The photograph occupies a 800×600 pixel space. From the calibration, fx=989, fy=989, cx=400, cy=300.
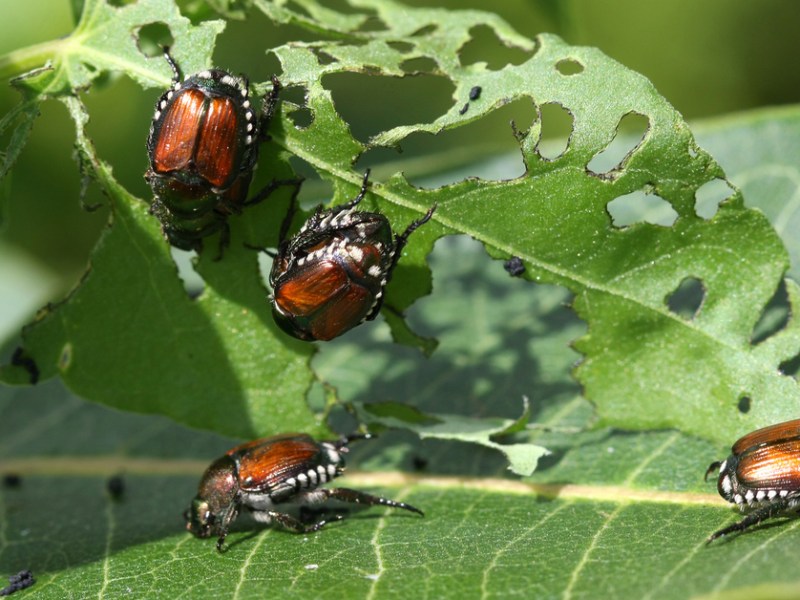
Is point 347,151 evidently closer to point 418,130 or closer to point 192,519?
point 418,130

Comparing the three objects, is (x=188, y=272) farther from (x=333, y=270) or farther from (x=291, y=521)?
(x=291, y=521)

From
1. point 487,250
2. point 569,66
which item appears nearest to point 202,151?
point 487,250

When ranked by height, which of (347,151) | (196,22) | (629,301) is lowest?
(629,301)

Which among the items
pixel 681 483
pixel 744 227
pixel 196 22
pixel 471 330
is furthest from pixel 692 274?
pixel 196 22

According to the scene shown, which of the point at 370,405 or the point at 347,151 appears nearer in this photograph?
the point at 347,151

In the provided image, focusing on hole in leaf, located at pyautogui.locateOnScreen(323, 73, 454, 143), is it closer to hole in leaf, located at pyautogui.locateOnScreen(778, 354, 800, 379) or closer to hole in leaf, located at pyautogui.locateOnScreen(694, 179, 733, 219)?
hole in leaf, located at pyautogui.locateOnScreen(694, 179, 733, 219)

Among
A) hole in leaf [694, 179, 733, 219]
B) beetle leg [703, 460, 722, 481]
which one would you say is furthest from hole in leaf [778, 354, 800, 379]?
hole in leaf [694, 179, 733, 219]
